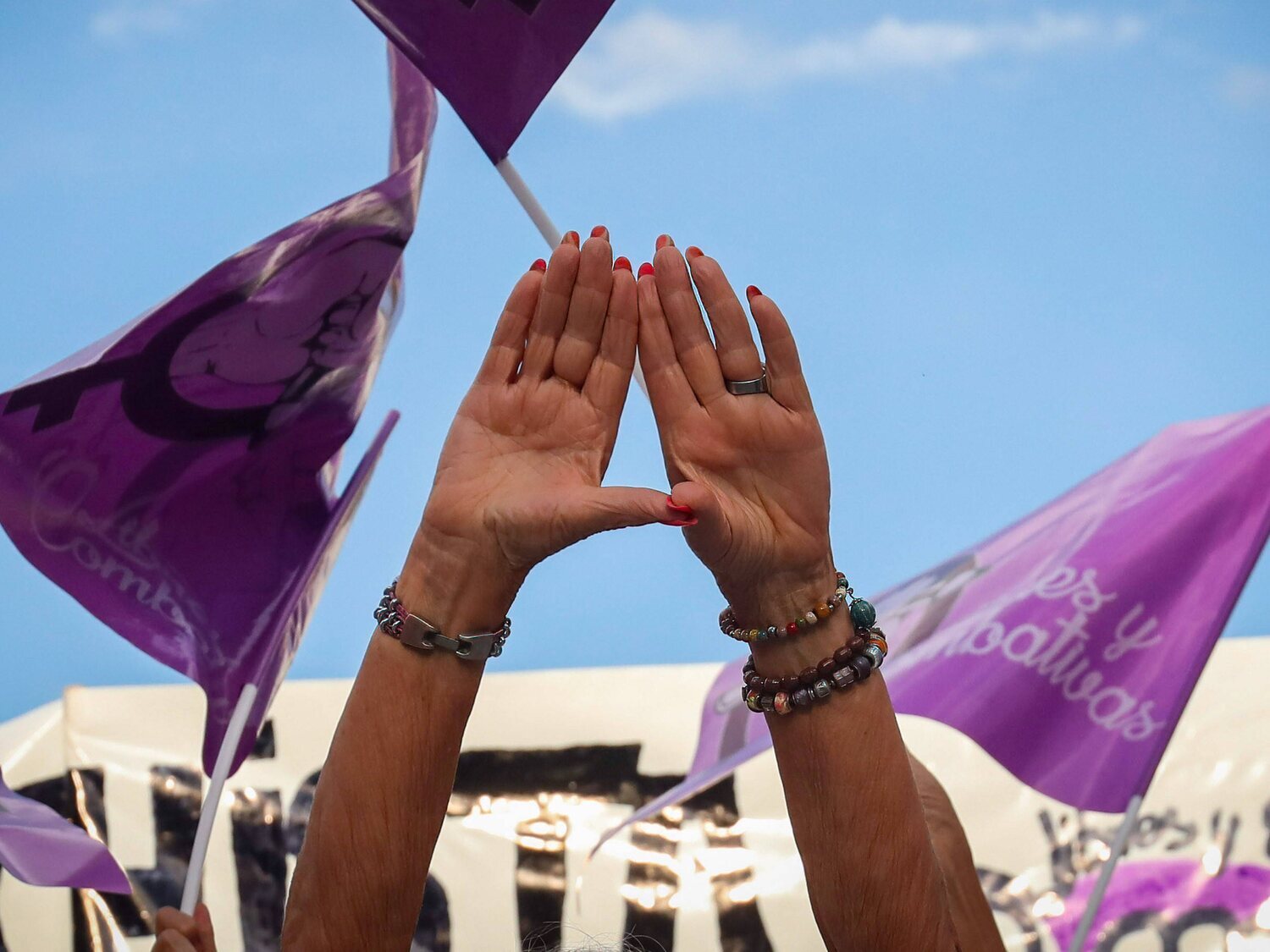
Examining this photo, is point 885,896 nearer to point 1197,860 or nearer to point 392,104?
point 392,104

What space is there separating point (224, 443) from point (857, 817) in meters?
0.90

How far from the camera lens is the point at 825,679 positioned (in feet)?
3.65

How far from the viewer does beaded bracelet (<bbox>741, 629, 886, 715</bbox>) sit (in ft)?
3.64

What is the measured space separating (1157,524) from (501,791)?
1245 mm

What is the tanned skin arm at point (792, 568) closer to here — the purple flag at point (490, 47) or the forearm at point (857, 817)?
the forearm at point (857, 817)

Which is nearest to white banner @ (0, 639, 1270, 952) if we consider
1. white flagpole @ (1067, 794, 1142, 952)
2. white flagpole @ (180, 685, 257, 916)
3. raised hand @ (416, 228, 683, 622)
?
white flagpole @ (1067, 794, 1142, 952)

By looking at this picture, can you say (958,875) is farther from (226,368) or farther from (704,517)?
(226,368)

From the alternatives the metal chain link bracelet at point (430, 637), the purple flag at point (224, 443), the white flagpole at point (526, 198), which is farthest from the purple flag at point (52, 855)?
→ the white flagpole at point (526, 198)

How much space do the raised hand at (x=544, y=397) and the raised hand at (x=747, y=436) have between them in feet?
0.15

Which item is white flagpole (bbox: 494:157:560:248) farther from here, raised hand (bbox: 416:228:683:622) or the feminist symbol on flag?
the feminist symbol on flag

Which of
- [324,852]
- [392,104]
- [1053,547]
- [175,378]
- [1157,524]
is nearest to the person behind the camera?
[324,852]

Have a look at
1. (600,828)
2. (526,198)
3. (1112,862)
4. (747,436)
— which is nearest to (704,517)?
(747,436)

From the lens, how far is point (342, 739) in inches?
42.6

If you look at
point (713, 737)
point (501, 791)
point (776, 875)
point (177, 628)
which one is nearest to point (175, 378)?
point (177, 628)
